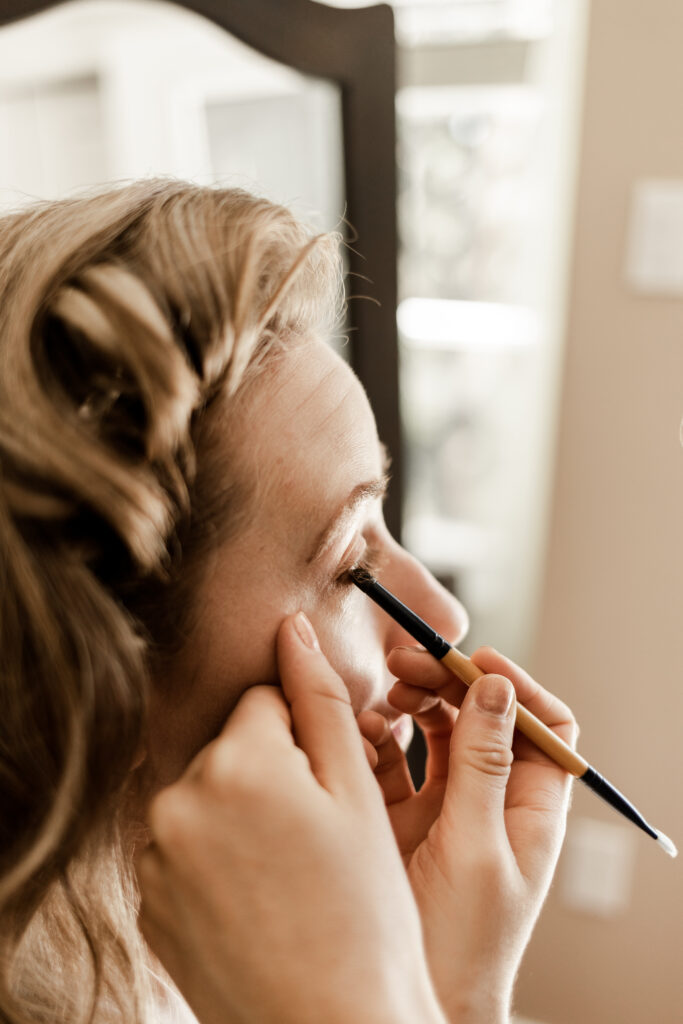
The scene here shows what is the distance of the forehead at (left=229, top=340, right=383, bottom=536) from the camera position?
0.57 metres

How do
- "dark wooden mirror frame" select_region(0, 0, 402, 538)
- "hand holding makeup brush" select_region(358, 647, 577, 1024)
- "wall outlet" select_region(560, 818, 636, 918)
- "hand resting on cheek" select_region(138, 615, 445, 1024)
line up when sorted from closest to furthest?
1. "hand resting on cheek" select_region(138, 615, 445, 1024)
2. "hand holding makeup brush" select_region(358, 647, 577, 1024)
3. "dark wooden mirror frame" select_region(0, 0, 402, 538)
4. "wall outlet" select_region(560, 818, 636, 918)

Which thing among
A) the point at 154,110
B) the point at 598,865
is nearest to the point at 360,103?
the point at 154,110

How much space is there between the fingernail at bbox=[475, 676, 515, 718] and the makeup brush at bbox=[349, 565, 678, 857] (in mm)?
35

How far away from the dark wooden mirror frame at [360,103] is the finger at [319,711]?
48 cm

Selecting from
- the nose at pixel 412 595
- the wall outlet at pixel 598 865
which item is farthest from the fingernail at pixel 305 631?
the wall outlet at pixel 598 865

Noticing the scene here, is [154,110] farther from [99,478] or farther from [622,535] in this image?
[622,535]

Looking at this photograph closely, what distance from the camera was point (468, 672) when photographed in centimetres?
62

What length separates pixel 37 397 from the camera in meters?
0.50

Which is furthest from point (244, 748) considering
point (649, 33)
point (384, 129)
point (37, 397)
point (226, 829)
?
point (649, 33)

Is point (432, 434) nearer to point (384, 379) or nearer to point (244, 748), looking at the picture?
point (384, 379)

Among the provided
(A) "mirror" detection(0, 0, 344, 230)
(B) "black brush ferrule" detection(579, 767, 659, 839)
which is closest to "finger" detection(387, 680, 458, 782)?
(B) "black brush ferrule" detection(579, 767, 659, 839)

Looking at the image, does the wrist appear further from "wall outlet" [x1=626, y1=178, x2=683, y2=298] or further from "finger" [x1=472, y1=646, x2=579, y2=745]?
"wall outlet" [x1=626, y1=178, x2=683, y2=298]

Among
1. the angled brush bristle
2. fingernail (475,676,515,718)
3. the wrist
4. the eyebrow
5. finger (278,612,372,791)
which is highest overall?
the eyebrow

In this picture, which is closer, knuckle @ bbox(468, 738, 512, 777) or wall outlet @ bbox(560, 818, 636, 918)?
knuckle @ bbox(468, 738, 512, 777)
